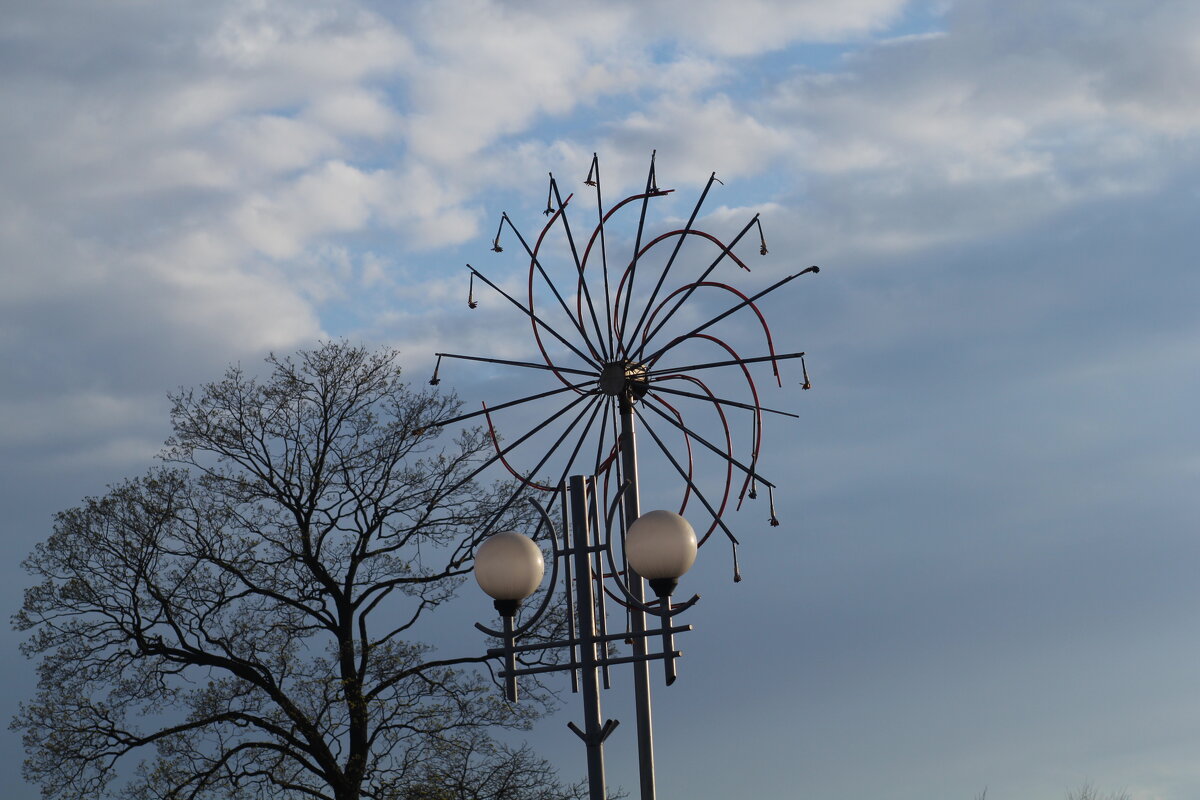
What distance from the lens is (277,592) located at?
1714cm

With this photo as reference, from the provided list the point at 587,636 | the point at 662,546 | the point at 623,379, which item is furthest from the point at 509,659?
the point at 623,379

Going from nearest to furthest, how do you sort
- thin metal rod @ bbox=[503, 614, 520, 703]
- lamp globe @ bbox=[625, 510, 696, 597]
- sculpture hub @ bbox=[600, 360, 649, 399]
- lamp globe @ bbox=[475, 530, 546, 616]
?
lamp globe @ bbox=[625, 510, 696, 597] → lamp globe @ bbox=[475, 530, 546, 616] → thin metal rod @ bbox=[503, 614, 520, 703] → sculpture hub @ bbox=[600, 360, 649, 399]

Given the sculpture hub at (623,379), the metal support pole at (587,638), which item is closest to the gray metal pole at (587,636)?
the metal support pole at (587,638)

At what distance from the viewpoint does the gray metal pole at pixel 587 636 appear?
24.1 ft

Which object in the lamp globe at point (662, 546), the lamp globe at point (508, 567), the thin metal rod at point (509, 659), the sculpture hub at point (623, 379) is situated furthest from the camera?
the sculpture hub at point (623, 379)

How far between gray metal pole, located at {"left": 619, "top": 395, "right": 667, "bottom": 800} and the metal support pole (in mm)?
189

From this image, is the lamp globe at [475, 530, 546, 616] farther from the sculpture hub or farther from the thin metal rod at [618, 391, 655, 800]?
the sculpture hub

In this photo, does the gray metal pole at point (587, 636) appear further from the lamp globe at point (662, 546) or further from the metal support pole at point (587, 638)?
the lamp globe at point (662, 546)

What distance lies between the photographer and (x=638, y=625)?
25.4 feet

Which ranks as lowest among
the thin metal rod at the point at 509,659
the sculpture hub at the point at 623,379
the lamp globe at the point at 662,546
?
the thin metal rod at the point at 509,659

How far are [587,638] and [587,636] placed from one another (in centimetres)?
1

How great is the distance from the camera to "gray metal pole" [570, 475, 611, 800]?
289 inches

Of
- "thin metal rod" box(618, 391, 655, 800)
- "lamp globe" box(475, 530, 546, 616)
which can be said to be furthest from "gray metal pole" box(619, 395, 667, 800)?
"lamp globe" box(475, 530, 546, 616)

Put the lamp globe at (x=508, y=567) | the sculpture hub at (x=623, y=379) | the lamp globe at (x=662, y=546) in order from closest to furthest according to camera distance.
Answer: the lamp globe at (x=662, y=546), the lamp globe at (x=508, y=567), the sculpture hub at (x=623, y=379)
